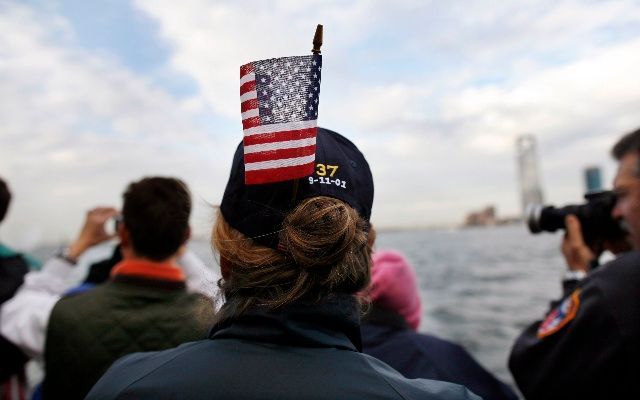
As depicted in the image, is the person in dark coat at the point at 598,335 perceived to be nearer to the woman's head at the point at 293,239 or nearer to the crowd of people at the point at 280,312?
the crowd of people at the point at 280,312

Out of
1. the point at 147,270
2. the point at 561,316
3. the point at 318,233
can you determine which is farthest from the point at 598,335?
the point at 147,270

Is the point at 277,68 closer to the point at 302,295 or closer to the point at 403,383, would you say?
the point at 302,295

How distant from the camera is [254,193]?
1.15 meters

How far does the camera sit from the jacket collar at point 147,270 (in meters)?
2.06

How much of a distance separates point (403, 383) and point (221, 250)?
508 millimetres

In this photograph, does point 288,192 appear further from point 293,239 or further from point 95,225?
point 95,225

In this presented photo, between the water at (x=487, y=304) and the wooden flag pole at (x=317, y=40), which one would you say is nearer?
the wooden flag pole at (x=317, y=40)

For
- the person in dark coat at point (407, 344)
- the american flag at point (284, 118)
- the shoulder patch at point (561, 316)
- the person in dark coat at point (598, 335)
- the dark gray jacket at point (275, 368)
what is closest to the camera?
the dark gray jacket at point (275, 368)

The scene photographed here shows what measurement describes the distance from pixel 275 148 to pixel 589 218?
217 cm

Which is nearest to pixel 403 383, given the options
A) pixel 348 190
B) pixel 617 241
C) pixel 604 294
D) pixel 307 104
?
pixel 348 190

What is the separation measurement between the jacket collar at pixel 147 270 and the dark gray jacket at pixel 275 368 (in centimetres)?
100

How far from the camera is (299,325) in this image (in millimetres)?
1058

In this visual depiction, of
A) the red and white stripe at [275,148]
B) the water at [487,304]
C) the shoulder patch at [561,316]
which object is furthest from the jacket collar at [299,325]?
the water at [487,304]

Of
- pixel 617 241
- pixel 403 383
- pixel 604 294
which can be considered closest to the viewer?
pixel 403 383
